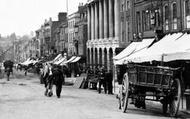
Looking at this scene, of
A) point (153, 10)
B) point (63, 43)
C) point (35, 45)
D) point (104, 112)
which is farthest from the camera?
point (35, 45)

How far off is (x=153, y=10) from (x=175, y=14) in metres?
3.93

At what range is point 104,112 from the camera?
1570 centimetres

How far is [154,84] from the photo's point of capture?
1462cm

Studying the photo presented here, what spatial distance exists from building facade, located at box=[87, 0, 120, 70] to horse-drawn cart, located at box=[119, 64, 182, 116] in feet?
121

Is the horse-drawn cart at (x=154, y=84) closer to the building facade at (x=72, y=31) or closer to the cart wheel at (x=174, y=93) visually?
the cart wheel at (x=174, y=93)

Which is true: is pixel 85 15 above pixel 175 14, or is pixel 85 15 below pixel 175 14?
above

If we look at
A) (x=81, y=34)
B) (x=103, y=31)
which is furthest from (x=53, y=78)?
(x=81, y=34)

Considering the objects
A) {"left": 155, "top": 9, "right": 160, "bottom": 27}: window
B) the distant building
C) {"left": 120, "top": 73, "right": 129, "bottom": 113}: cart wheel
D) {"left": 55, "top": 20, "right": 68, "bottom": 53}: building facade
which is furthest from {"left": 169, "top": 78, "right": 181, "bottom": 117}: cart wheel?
{"left": 55, "top": 20, "right": 68, "bottom": 53}: building facade

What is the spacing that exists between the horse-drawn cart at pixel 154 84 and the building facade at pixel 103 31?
121 feet

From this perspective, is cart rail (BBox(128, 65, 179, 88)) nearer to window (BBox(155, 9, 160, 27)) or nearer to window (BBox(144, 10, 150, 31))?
window (BBox(155, 9, 160, 27))

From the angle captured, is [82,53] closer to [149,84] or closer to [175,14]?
[175,14]

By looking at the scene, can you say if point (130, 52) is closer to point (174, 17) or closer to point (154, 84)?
point (174, 17)

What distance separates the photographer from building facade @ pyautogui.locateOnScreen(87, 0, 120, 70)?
56094 mm

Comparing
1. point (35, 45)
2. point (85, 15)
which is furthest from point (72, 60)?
point (35, 45)
